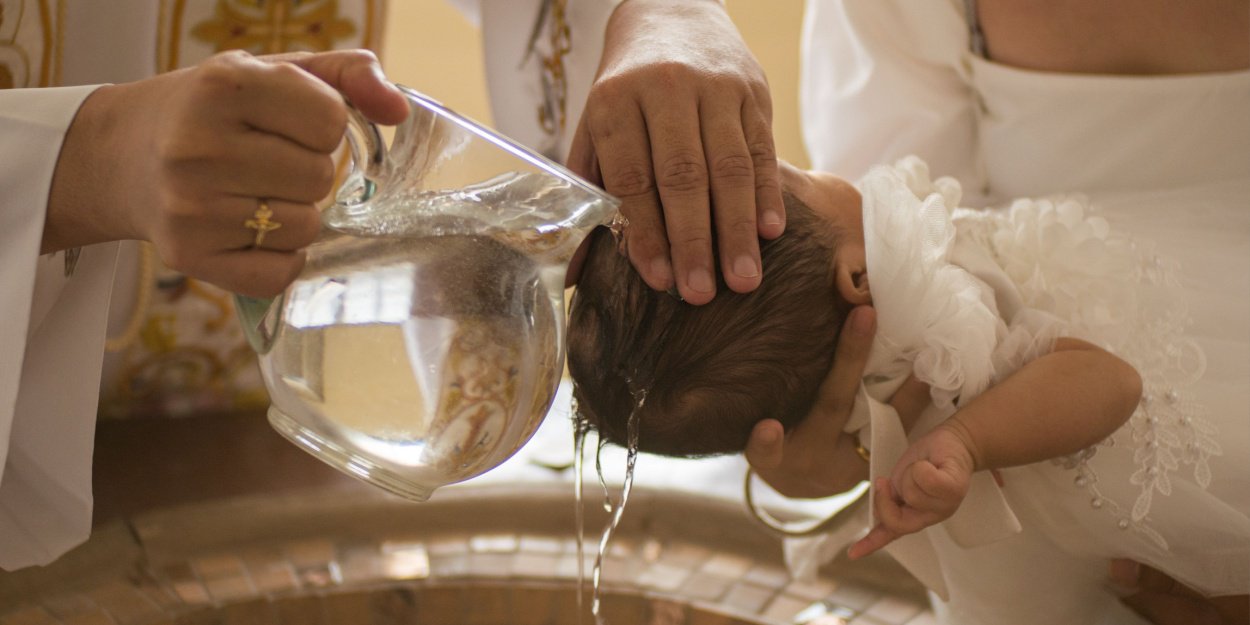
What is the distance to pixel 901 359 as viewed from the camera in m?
0.94

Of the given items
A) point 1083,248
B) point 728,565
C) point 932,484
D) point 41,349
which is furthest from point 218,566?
point 1083,248

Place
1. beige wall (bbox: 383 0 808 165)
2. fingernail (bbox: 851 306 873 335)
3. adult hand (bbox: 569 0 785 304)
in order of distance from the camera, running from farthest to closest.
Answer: beige wall (bbox: 383 0 808 165) < fingernail (bbox: 851 306 873 335) < adult hand (bbox: 569 0 785 304)

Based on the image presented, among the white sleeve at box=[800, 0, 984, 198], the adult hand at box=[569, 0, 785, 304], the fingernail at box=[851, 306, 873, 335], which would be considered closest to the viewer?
the adult hand at box=[569, 0, 785, 304]

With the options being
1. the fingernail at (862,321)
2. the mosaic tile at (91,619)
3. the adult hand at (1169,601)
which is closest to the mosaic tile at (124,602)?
the mosaic tile at (91,619)

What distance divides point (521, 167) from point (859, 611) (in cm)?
70

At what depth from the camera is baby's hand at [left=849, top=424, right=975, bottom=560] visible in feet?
2.56

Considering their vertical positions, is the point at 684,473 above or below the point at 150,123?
below

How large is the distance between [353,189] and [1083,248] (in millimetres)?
684

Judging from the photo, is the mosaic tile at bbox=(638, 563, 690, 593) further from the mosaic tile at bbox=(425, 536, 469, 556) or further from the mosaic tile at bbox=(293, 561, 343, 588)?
the mosaic tile at bbox=(293, 561, 343, 588)

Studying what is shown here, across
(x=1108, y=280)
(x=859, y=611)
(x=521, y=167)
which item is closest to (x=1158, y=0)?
(x=1108, y=280)

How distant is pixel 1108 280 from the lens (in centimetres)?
99

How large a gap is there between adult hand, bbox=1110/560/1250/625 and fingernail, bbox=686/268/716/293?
0.58m

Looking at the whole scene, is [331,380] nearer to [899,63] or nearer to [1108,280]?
[1108,280]

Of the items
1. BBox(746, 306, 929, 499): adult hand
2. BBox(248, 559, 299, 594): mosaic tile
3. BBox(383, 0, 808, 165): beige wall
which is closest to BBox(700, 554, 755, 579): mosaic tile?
BBox(746, 306, 929, 499): adult hand
